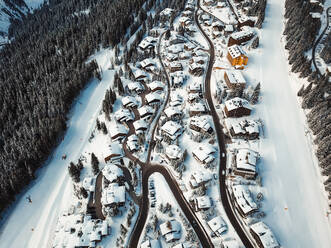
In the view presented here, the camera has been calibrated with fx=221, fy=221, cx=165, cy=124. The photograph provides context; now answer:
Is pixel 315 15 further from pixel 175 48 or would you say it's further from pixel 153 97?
pixel 153 97

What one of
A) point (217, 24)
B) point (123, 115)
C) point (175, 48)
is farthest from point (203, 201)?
point (217, 24)

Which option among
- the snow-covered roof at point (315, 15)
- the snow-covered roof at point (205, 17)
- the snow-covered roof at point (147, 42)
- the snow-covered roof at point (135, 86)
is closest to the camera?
the snow-covered roof at point (135, 86)

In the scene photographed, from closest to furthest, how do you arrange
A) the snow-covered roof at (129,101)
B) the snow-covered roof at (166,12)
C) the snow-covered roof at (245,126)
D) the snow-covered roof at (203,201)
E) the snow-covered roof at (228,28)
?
the snow-covered roof at (203,201), the snow-covered roof at (245,126), the snow-covered roof at (129,101), the snow-covered roof at (228,28), the snow-covered roof at (166,12)

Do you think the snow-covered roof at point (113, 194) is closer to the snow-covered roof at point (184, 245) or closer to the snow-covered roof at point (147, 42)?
the snow-covered roof at point (184, 245)

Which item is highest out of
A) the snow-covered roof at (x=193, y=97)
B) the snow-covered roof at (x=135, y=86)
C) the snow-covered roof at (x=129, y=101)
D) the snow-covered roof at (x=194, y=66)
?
the snow-covered roof at (x=194, y=66)

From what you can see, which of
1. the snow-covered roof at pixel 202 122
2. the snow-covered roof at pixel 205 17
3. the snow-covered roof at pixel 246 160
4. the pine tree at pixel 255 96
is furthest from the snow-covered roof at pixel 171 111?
the snow-covered roof at pixel 205 17

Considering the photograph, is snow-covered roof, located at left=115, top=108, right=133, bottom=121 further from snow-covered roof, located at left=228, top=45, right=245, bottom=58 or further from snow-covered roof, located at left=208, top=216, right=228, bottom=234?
snow-covered roof, located at left=228, top=45, right=245, bottom=58
